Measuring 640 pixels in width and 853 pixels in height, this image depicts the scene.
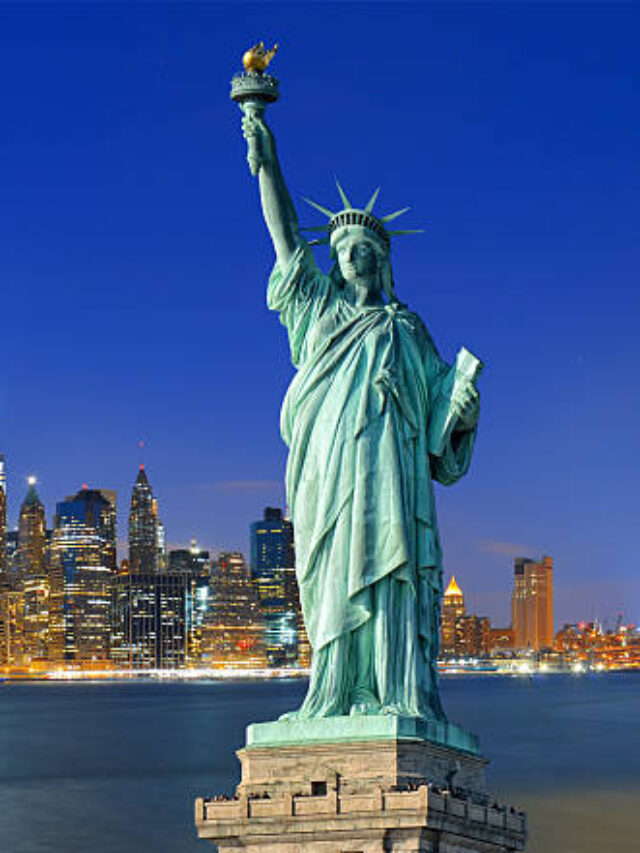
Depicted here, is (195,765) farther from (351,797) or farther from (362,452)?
(351,797)

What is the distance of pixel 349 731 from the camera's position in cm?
2628

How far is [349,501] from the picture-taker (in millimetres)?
27469

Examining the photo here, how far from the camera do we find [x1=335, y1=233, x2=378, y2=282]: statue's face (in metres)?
28.6

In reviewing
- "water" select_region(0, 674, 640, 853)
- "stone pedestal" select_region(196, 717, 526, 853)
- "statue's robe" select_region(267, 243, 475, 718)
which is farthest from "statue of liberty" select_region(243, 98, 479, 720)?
"water" select_region(0, 674, 640, 853)

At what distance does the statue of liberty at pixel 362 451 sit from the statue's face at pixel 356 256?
2cm

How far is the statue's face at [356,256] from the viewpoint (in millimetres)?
28609

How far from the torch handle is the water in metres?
22.5

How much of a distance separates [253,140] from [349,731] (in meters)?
7.09

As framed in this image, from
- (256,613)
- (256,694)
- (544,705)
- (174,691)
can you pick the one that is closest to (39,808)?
(544,705)

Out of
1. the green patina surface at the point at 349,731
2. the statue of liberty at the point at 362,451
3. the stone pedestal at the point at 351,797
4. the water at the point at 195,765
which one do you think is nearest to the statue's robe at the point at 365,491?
the statue of liberty at the point at 362,451

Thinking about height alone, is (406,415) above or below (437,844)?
above

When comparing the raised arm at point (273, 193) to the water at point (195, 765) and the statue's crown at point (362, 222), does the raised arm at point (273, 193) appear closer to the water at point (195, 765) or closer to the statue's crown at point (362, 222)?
the statue's crown at point (362, 222)

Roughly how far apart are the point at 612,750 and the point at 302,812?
48884 millimetres

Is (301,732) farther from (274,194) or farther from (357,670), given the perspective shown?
(274,194)
